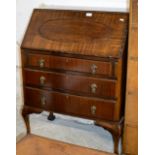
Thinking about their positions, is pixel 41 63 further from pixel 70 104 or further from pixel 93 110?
pixel 93 110

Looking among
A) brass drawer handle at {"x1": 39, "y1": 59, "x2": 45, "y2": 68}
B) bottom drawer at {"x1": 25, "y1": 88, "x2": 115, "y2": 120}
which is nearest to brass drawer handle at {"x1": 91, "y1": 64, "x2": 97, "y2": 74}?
bottom drawer at {"x1": 25, "y1": 88, "x2": 115, "y2": 120}

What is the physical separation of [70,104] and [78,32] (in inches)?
22.1

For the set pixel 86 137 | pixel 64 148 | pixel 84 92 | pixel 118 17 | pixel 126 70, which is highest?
pixel 118 17

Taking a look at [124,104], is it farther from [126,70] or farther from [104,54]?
[104,54]

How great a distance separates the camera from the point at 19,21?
2889 mm

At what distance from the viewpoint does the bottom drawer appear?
Answer: 204 centimetres

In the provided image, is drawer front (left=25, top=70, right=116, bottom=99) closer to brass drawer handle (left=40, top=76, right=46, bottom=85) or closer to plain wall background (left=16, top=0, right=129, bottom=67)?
brass drawer handle (left=40, top=76, right=46, bottom=85)

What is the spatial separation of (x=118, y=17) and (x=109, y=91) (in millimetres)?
552

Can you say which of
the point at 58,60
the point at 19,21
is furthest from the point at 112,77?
the point at 19,21

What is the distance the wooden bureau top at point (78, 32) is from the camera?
1.95 m

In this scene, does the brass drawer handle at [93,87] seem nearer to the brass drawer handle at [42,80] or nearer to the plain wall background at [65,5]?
the brass drawer handle at [42,80]

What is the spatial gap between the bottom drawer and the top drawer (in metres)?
0.21

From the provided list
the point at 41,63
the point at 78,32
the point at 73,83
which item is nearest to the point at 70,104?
the point at 73,83
